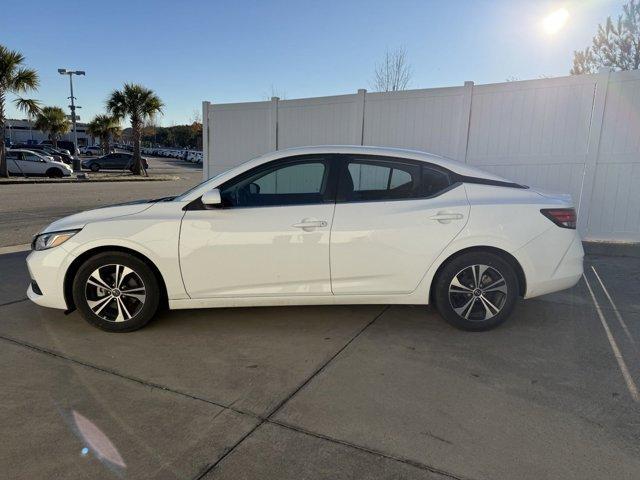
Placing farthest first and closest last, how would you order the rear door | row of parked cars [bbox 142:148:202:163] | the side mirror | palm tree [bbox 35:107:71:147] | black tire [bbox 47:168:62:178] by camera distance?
row of parked cars [bbox 142:148:202:163], palm tree [bbox 35:107:71:147], black tire [bbox 47:168:62:178], the rear door, the side mirror

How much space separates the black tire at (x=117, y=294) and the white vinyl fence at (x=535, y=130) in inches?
236

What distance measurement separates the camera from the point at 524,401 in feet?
9.61

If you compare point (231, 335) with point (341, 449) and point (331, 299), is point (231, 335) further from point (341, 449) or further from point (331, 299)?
point (341, 449)

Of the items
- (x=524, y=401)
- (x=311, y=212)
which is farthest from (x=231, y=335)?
(x=524, y=401)

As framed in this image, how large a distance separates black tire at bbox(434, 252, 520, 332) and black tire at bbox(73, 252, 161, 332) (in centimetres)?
250

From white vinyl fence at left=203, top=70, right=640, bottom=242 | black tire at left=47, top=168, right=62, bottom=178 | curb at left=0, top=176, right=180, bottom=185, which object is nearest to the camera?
white vinyl fence at left=203, top=70, right=640, bottom=242

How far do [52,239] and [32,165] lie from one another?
25.2 metres

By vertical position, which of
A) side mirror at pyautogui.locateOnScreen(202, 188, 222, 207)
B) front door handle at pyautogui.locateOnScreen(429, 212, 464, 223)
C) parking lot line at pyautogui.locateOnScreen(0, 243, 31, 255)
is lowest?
parking lot line at pyautogui.locateOnScreen(0, 243, 31, 255)

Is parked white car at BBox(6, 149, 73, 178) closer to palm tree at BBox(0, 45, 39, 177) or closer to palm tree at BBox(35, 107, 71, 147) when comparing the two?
palm tree at BBox(0, 45, 39, 177)

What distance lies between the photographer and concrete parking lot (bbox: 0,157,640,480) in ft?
7.73

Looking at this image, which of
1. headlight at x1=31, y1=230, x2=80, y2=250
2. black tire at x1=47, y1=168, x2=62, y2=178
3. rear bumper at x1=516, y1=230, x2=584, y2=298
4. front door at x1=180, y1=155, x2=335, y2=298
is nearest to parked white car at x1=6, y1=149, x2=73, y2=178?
black tire at x1=47, y1=168, x2=62, y2=178

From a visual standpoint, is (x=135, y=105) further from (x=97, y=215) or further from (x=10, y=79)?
(x=97, y=215)

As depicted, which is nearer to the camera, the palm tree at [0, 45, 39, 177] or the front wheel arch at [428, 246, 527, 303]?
the front wheel arch at [428, 246, 527, 303]

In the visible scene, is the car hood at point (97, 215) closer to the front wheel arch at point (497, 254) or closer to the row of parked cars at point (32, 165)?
the front wheel arch at point (497, 254)
